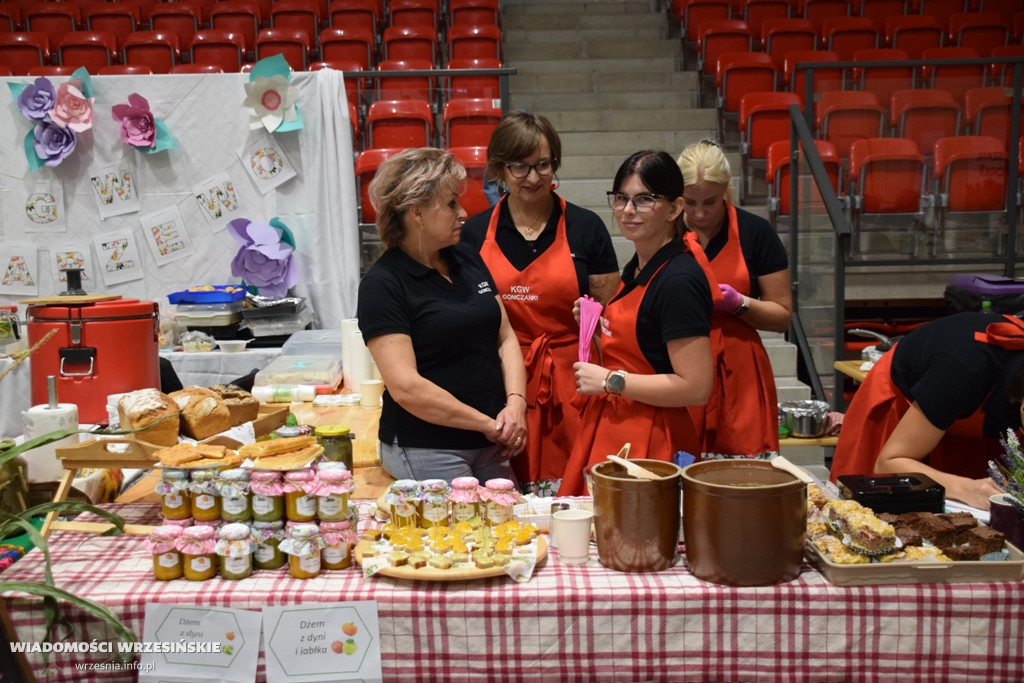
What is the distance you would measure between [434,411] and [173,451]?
581mm

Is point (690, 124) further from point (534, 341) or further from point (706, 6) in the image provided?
point (534, 341)

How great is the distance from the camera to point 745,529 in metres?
1.51

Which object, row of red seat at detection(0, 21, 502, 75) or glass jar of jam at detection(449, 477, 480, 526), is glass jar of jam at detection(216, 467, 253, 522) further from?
row of red seat at detection(0, 21, 502, 75)

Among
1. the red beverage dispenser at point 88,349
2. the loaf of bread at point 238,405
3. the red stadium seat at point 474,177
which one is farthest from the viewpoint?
the red stadium seat at point 474,177

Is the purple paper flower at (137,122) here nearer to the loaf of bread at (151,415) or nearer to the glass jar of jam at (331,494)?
the loaf of bread at (151,415)

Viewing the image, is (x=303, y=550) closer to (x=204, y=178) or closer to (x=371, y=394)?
(x=371, y=394)

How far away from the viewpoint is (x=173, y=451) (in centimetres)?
180

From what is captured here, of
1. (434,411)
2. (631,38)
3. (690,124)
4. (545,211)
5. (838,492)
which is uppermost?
(631,38)

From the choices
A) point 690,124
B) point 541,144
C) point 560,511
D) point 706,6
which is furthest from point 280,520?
point 706,6

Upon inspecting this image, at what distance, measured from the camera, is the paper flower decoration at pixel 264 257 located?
16.7 feet

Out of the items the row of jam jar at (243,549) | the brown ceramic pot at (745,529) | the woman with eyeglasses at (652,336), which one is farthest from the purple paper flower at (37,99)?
the brown ceramic pot at (745,529)

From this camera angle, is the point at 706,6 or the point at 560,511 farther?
the point at 706,6

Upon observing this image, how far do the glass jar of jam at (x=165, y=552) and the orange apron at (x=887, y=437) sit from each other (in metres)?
1.61

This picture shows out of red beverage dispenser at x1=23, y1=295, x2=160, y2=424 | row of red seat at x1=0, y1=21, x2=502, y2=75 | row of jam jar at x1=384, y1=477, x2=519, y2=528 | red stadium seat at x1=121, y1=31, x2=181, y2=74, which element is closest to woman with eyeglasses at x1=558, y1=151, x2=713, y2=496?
row of jam jar at x1=384, y1=477, x2=519, y2=528
